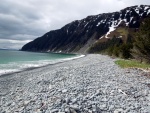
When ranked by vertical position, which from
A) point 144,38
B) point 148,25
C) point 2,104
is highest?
point 148,25

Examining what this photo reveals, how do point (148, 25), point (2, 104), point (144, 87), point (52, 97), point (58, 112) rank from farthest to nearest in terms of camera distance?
1. point (148, 25)
2. point (144, 87)
3. point (2, 104)
4. point (52, 97)
5. point (58, 112)

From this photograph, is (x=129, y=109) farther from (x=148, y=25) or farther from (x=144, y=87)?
(x=148, y=25)

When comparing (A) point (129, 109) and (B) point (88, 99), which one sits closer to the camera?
(A) point (129, 109)

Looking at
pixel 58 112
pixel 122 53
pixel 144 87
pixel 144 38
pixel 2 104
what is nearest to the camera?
pixel 58 112

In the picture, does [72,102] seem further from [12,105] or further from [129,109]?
[12,105]

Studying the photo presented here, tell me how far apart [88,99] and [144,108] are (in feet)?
10.6

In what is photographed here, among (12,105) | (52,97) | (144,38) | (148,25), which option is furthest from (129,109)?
(148,25)

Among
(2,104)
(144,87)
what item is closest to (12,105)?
(2,104)

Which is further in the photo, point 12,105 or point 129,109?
point 12,105

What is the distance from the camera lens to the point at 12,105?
546 inches

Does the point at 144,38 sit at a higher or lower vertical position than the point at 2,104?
higher

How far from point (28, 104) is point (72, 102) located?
2.76 m

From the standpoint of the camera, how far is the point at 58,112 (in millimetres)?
10953

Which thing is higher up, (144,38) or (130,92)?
(144,38)
